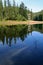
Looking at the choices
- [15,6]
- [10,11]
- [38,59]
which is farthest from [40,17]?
[38,59]

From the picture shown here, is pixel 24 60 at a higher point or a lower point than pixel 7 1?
lower

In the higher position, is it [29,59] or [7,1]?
[7,1]

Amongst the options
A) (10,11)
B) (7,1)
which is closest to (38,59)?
(10,11)

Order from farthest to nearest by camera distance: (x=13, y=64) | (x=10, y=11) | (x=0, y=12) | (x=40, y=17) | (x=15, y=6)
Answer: (x=40, y=17)
(x=15, y=6)
(x=10, y=11)
(x=0, y=12)
(x=13, y=64)

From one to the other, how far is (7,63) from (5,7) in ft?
357

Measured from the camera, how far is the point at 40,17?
196 meters

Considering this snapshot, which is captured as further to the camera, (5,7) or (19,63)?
(5,7)

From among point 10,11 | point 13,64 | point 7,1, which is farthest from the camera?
point 7,1

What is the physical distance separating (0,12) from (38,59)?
311 ft

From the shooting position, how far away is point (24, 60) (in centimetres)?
1587

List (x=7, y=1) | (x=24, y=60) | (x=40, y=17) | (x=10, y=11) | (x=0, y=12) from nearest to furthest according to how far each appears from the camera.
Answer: (x=24, y=60)
(x=0, y=12)
(x=10, y=11)
(x=7, y=1)
(x=40, y=17)

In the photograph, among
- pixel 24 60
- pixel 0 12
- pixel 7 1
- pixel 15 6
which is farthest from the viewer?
pixel 15 6

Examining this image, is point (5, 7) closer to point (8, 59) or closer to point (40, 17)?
point (40, 17)

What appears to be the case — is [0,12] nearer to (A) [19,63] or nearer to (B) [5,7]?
(B) [5,7]
